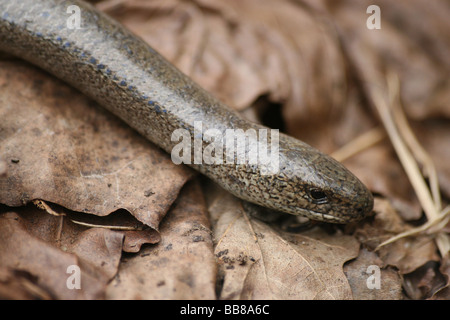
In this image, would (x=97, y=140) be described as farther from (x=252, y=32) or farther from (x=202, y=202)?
(x=252, y=32)

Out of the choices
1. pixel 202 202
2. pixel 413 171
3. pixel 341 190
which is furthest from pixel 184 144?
pixel 413 171

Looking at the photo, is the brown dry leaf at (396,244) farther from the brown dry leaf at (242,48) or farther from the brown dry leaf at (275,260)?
the brown dry leaf at (242,48)

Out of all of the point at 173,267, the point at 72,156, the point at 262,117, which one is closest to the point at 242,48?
the point at 262,117

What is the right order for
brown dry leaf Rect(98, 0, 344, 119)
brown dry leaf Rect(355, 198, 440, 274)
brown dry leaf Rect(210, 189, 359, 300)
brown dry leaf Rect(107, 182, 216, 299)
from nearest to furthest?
brown dry leaf Rect(107, 182, 216, 299), brown dry leaf Rect(210, 189, 359, 300), brown dry leaf Rect(355, 198, 440, 274), brown dry leaf Rect(98, 0, 344, 119)

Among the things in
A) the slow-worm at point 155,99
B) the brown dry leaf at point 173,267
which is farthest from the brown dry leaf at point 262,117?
the slow-worm at point 155,99

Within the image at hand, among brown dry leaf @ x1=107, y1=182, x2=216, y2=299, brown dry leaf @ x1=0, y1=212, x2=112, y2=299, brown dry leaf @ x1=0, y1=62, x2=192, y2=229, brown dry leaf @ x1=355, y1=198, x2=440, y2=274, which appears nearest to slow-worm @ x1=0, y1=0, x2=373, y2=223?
brown dry leaf @ x1=0, y1=62, x2=192, y2=229

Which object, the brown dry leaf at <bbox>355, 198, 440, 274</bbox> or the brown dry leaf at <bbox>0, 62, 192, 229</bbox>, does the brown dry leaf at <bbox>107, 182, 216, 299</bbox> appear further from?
the brown dry leaf at <bbox>355, 198, 440, 274</bbox>

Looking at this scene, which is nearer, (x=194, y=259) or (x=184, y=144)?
(x=194, y=259)
